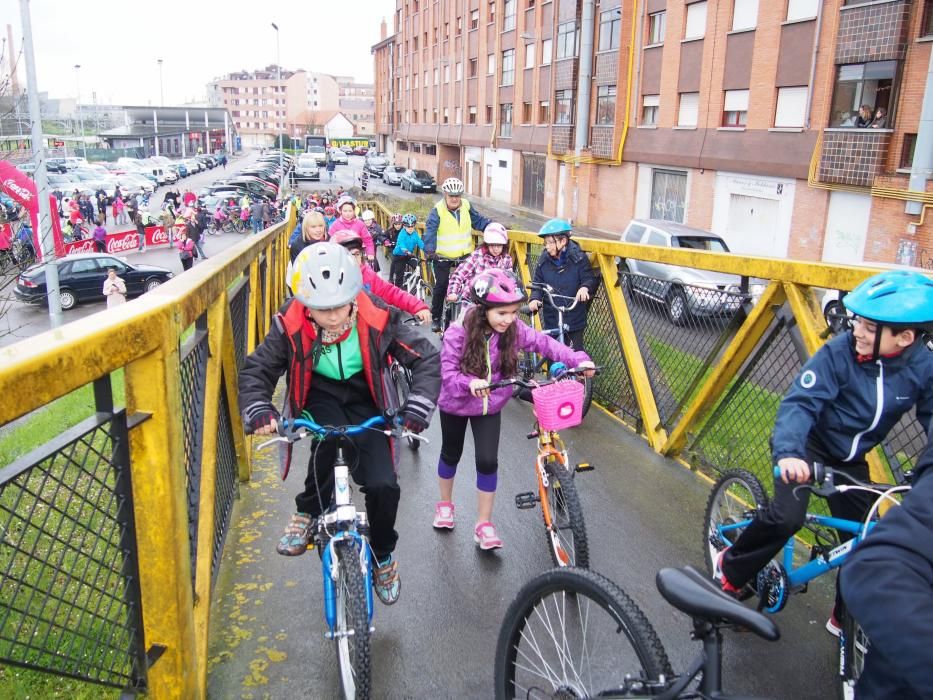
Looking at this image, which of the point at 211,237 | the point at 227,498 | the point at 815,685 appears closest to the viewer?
the point at 815,685

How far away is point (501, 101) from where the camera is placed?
4978cm

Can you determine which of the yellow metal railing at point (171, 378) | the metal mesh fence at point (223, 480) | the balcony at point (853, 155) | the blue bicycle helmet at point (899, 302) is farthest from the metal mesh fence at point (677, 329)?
the balcony at point (853, 155)

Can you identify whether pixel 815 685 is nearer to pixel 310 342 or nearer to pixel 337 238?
pixel 310 342

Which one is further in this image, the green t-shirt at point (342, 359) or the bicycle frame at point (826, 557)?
the green t-shirt at point (342, 359)

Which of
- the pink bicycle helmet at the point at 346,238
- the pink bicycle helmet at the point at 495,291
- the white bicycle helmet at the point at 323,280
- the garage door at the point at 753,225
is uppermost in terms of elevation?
the white bicycle helmet at the point at 323,280

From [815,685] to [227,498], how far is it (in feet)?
10.3

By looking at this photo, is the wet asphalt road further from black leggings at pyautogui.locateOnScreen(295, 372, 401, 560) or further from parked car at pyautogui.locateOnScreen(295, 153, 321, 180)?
parked car at pyautogui.locateOnScreen(295, 153, 321, 180)

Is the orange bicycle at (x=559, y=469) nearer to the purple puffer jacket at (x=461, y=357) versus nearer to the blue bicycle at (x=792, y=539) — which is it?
the purple puffer jacket at (x=461, y=357)

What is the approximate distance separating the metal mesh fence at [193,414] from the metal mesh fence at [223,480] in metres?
0.45

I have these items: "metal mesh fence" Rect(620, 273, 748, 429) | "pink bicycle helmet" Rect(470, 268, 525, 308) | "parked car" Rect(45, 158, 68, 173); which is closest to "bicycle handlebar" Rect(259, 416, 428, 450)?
"pink bicycle helmet" Rect(470, 268, 525, 308)

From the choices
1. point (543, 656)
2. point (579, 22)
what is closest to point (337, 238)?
point (543, 656)

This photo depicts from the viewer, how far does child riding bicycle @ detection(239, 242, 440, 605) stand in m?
3.14

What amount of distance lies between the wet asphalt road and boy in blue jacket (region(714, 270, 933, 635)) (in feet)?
1.72

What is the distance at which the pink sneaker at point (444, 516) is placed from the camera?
445 centimetres
